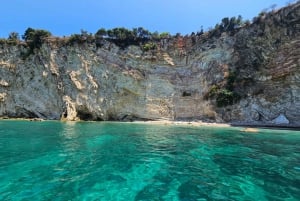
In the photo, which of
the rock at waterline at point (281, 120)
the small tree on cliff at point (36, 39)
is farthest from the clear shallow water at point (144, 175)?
the small tree on cliff at point (36, 39)

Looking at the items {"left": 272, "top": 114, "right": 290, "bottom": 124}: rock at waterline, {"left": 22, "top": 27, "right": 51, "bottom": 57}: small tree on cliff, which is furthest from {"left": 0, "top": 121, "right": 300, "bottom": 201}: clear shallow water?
{"left": 22, "top": 27, "right": 51, "bottom": 57}: small tree on cliff

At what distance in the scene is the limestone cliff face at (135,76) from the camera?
46.2m

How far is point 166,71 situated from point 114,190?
4517 centimetres

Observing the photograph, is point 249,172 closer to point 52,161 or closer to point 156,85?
point 52,161

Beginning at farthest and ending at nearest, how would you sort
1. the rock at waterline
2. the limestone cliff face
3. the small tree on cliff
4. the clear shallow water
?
the small tree on cliff, the limestone cliff face, the rock at waterline, the clear shallow water

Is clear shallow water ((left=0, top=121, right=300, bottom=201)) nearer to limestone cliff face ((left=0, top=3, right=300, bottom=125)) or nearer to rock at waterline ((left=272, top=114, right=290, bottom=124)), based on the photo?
rock at waterline ((left=272, top=114, right=290, bottom=124))

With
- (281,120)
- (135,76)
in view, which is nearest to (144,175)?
(281,120)

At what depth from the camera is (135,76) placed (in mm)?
50969

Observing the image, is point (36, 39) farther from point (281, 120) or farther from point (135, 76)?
point (281, 120)

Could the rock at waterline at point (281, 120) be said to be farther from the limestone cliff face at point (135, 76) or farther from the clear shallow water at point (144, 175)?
the clear shallow water at point (144, 175)

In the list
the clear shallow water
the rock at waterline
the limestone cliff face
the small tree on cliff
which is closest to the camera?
the clear shallow water

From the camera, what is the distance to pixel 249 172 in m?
10.6

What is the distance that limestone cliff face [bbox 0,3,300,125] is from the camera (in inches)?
1821

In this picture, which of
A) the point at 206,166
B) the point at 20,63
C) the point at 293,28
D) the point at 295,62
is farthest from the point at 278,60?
the point at 20,63
